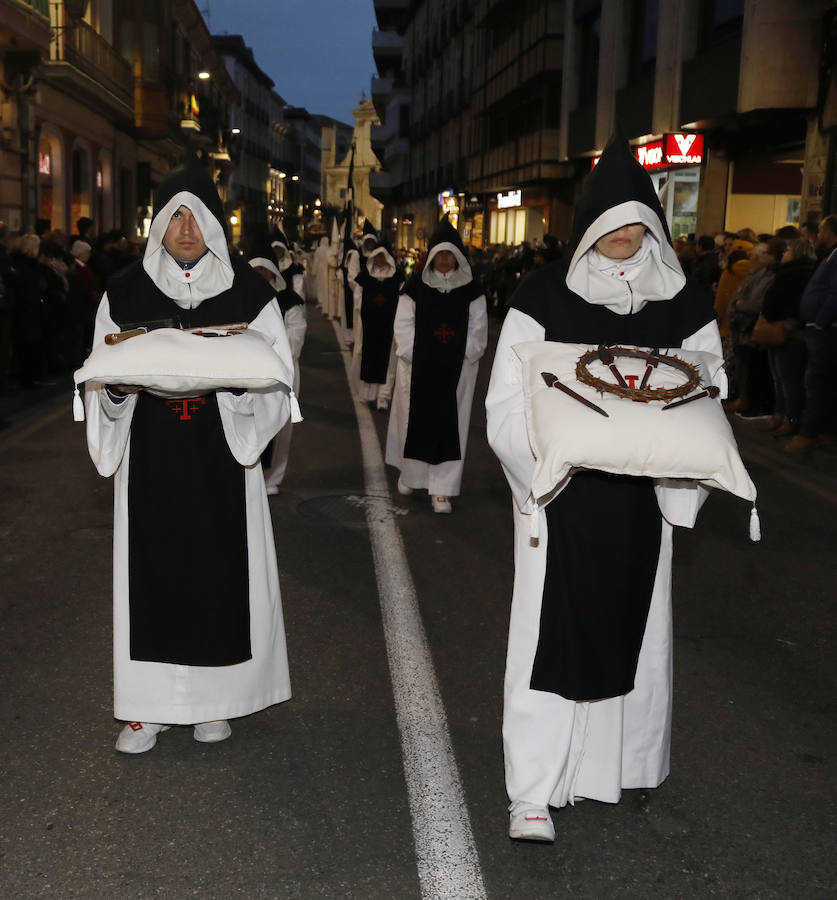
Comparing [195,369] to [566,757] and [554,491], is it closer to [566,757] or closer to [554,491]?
A: [554,491]

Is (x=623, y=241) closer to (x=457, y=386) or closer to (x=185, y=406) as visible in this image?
(x=185, y=406)

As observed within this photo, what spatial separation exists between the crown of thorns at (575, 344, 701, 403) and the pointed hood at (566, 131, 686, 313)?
0.24m

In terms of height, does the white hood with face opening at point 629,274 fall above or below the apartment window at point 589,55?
below

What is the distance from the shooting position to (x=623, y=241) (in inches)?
143

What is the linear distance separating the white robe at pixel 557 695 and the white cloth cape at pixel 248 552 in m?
0.98

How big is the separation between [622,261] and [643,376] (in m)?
0.50

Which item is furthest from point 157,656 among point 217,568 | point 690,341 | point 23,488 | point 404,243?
point 404,243

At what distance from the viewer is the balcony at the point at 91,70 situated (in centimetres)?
2386

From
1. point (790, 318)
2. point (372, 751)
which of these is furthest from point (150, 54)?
point (372, 751)

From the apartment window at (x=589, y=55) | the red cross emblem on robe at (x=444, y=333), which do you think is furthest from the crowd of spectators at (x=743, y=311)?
the apartment window at (x=589, y=55)

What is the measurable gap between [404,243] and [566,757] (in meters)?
72.5

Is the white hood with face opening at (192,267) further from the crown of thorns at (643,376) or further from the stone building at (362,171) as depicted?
the stone building at (362,171)

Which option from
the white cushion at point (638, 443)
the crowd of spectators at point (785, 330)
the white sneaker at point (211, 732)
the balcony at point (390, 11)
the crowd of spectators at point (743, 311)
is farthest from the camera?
the balcony at point (390, 11)

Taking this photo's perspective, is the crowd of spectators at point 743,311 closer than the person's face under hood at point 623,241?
No
